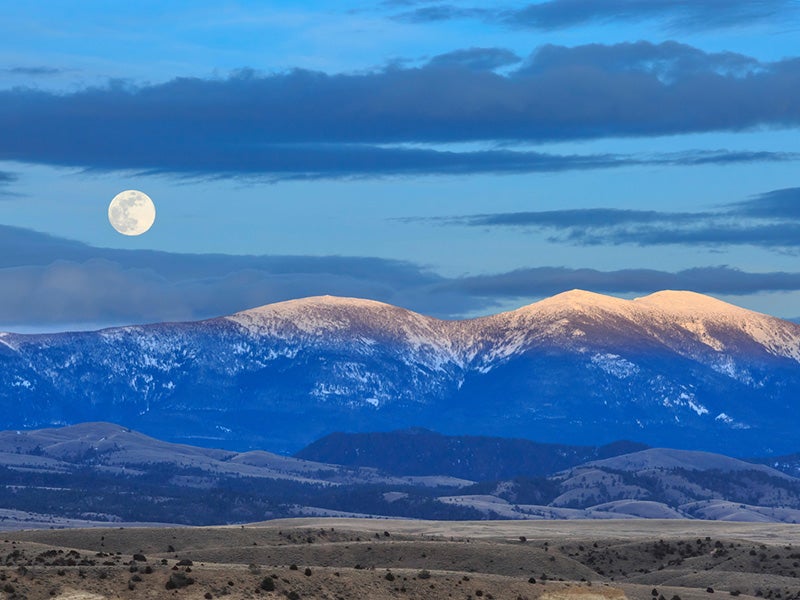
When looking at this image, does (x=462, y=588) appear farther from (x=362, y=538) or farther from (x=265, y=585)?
(x=362, y=538)

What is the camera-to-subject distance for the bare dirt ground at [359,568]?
110188mm

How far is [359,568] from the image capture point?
144875 mm

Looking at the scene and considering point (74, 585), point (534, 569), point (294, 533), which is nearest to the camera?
point (74, 585)

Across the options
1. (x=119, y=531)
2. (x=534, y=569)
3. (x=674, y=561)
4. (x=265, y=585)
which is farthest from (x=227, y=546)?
(x=265, y=585)

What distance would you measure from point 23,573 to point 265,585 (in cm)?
1561

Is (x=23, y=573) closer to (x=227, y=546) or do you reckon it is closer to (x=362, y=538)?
(x=227, y=546)

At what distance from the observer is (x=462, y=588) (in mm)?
125188

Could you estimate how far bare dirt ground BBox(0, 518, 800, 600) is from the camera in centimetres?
11019

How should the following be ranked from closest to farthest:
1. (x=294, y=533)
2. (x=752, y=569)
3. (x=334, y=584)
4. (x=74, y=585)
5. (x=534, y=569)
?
(x=74, y=585) → (x=334, y=584) → (x=534, y=569) → (x=752, y=569) → (x=294, y=533)

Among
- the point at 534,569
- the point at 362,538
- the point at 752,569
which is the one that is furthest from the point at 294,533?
the point at 752,569

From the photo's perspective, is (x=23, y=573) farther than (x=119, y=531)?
Result: No

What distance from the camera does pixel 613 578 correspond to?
584ft

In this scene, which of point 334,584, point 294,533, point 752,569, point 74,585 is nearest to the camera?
point 74,585

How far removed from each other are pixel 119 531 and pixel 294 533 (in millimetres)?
20709
